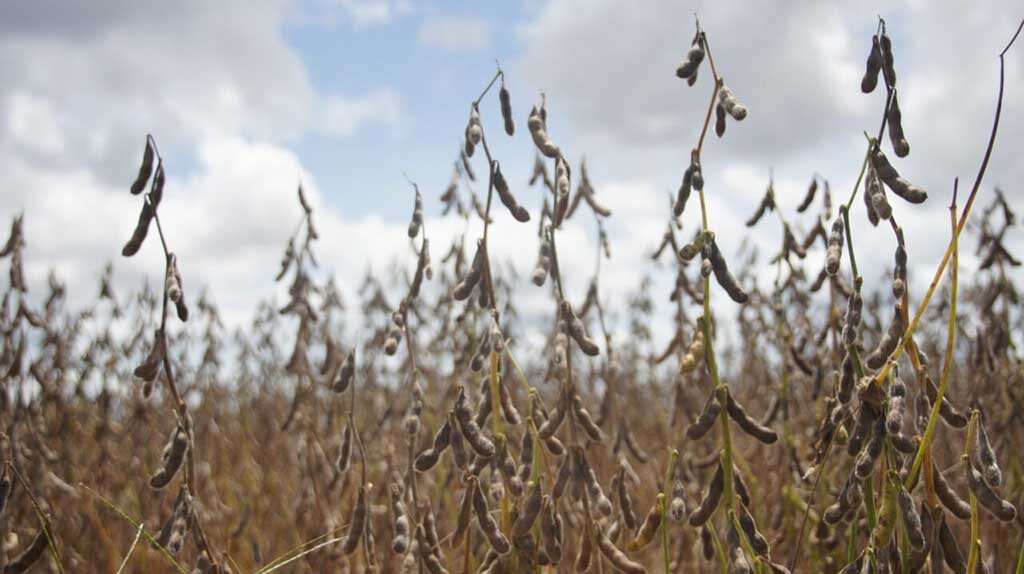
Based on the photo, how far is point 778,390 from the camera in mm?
3324

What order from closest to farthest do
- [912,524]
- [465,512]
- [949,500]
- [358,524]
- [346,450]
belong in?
[912,524], [949,500], [465,512], [358,524], [346,450]

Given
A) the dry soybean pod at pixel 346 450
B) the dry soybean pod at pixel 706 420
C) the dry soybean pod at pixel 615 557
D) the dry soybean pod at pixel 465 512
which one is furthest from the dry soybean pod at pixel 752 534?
the dry soybean pod at pixel 346 450

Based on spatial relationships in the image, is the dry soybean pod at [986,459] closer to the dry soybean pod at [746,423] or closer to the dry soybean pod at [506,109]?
the dry soybean pod at [746,423]

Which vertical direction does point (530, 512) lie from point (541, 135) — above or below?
below

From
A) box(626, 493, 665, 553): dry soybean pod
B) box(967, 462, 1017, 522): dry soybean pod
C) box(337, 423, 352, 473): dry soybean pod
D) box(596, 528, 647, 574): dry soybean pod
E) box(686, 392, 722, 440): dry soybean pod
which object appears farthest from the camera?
box(337, 423, 352, 473): dry soybean pod

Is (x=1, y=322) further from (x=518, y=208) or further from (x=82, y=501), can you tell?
(x=518, y=208)

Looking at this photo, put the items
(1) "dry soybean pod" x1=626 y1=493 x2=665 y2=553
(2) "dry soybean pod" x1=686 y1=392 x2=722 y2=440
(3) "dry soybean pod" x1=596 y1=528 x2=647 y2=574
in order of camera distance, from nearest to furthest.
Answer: (2) "dry soybean pod" x1=686 y1=392 x2=722 y2=440 → (1) "dry soybean pod" x1=626 y1=493 x2=665 y2=553 → (3) "dry soybean pod" x1=596 y1=528 x2=647 y2=574

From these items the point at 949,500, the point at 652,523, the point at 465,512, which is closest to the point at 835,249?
the point at 949,500

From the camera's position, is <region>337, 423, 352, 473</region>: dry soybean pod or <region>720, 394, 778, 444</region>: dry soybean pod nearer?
<region>720, 394, 778, 444</region>: dry soybean pod

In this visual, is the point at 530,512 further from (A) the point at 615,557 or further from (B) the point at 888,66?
(B) the point at 888,66

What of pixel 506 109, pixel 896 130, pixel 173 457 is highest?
pixel 506 109

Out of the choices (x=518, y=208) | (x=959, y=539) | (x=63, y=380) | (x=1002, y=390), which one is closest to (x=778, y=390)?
(x=1002, y=390)

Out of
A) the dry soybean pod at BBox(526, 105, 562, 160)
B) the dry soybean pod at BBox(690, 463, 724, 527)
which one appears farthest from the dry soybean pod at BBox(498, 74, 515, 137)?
the dry soybean pod at BBox(690, 463, 724, 527)

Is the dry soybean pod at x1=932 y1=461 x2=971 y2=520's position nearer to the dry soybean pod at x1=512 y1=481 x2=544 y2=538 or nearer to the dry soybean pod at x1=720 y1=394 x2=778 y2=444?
the dry soybean pod at x1=720 y1=394 x2=778 y2=444
